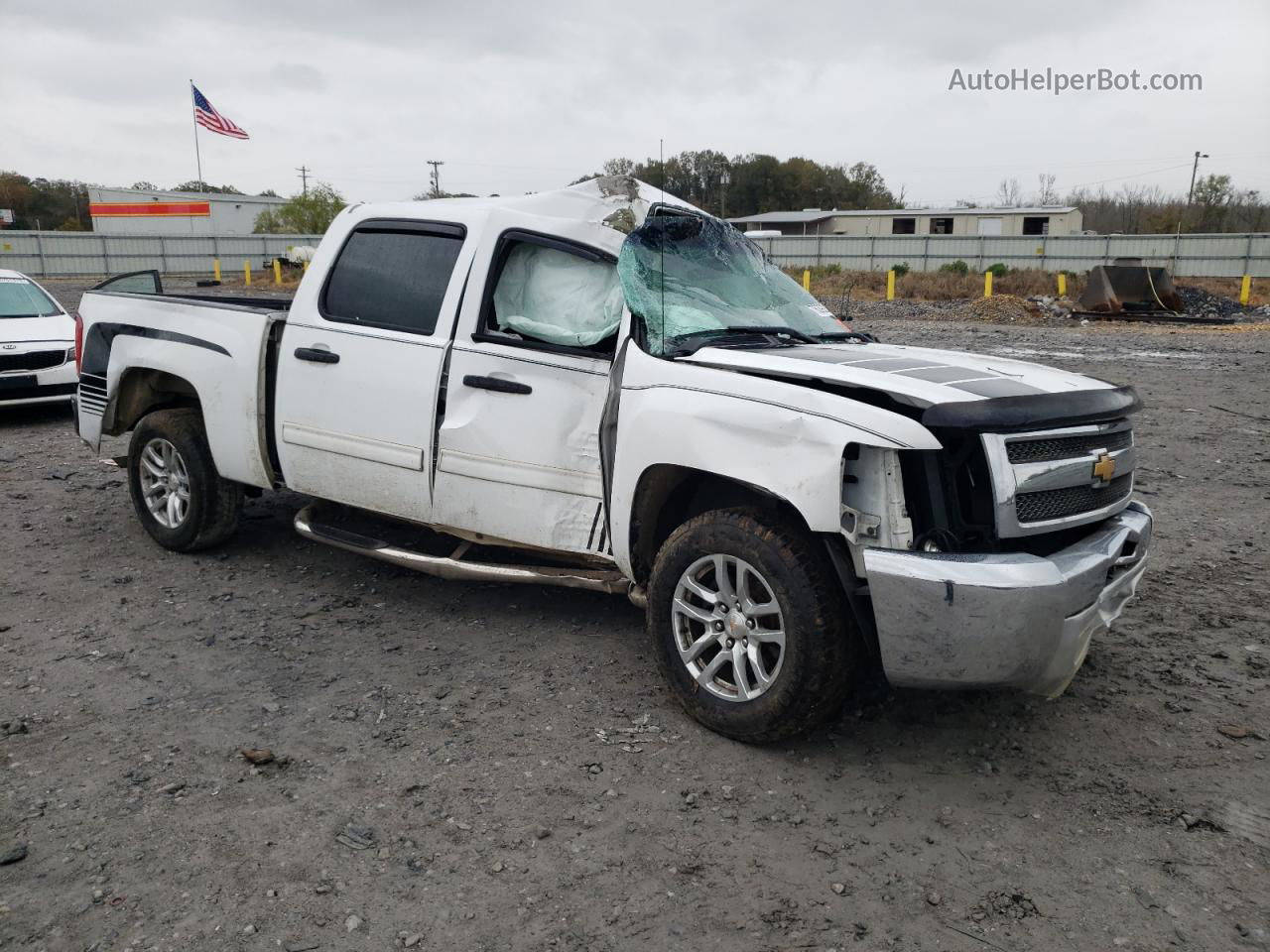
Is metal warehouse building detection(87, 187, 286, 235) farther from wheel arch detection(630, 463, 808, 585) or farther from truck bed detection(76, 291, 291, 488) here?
wheel arch detection(630, 463, 808, 585)

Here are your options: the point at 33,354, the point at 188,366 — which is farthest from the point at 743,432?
the point at 33,354

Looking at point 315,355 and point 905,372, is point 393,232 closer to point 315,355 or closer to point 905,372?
point 315,355

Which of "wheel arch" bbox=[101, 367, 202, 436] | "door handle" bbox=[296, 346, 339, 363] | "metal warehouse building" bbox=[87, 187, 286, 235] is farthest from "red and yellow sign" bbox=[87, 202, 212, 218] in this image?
"door handle" bbox=[296, 346, 339, 363]

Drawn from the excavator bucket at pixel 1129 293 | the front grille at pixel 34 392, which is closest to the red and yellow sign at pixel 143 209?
the excavator bucket at pixel 1129 293

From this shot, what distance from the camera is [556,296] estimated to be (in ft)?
14.4

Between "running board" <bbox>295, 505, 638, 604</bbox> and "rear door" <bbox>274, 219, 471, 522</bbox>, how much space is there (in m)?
0.19

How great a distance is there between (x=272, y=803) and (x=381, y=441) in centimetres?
185

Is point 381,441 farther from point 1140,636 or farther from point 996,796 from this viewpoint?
point 1140,636

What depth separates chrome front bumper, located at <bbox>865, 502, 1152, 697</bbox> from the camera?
300 cm

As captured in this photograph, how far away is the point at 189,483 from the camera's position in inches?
217

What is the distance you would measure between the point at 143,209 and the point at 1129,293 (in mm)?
57220

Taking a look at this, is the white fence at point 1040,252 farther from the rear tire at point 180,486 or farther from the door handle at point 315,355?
the door handle at point 315,355

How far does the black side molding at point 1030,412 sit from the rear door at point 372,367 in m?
2.31

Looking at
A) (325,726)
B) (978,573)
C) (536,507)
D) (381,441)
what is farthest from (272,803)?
(978,573)
